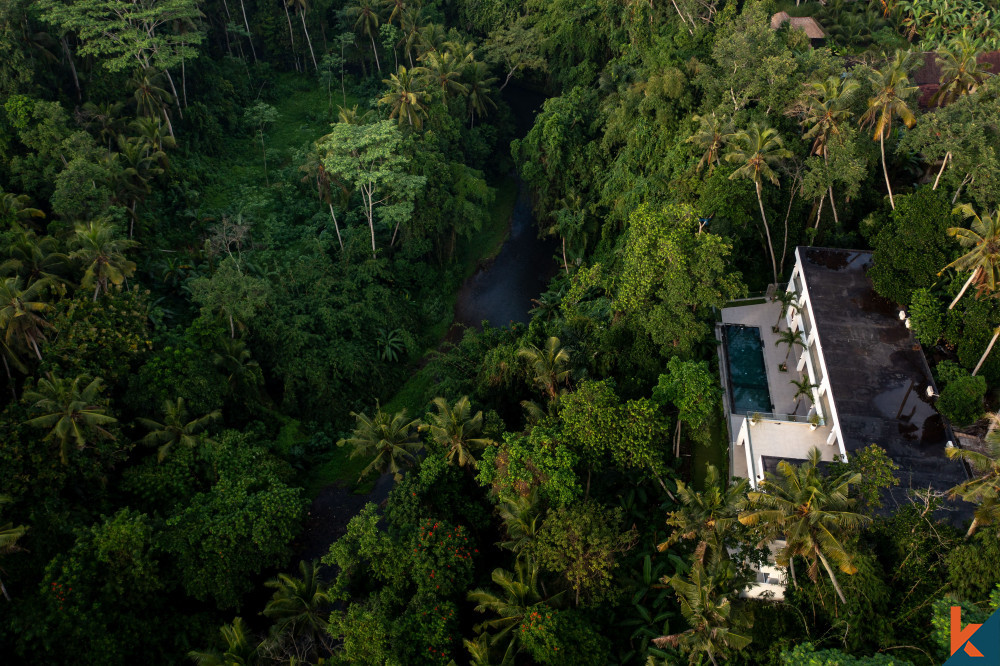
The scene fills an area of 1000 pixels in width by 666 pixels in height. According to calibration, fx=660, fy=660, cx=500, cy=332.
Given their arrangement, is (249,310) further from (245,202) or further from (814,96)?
(814,96)

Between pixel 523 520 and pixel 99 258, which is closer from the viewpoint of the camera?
pixel 523 520

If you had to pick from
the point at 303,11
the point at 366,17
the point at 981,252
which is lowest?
the point at 981,252

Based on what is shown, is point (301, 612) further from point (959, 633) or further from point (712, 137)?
point (712, 137)

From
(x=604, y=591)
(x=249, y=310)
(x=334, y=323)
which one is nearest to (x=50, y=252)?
(x=249, y=310)

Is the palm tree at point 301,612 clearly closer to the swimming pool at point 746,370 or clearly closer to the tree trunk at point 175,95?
the swimming pool at point 746,370

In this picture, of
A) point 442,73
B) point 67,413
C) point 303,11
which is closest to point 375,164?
point 442,73

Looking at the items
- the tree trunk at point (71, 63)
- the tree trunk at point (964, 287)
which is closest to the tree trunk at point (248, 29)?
the tree trunk at point (71, 63)
